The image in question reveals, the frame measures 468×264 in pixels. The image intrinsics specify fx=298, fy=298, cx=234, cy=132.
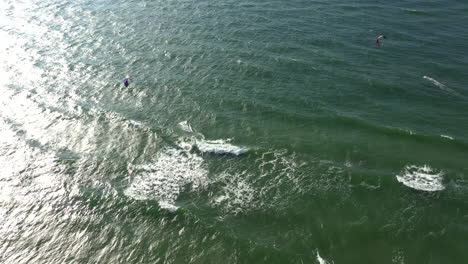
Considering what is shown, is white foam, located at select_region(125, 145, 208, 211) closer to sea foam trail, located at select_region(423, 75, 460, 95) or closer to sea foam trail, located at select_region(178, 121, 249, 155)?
sea foam trail, located at select_region(178, 121, 249, 155)

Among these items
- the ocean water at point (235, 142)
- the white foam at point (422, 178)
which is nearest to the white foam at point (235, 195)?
the ocean water at point (235, 142)

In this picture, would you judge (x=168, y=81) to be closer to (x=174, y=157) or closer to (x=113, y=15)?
(x=174, y=157)

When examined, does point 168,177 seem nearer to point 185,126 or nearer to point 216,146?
point 216,146

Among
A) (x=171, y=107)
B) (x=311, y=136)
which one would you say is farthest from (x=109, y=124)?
(x=311, y=136)

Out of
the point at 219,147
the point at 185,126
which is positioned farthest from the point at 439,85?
the point at 185,126

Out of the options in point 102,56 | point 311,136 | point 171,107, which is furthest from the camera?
point 102,56
